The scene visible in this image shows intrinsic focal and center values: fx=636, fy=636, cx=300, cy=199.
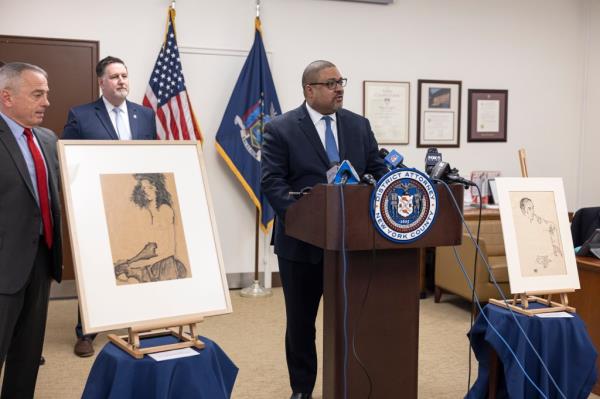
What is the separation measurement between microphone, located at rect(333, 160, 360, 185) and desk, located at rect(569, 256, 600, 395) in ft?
6.09

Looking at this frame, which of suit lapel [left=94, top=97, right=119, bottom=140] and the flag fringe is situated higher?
suit lapel [left=94, top=97, right=119, bottom=140]

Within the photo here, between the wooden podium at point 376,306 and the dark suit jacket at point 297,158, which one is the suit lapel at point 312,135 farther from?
the wooden podium at point 376,306

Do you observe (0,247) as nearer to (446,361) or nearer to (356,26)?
(446,361)

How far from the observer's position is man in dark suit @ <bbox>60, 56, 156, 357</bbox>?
392cm

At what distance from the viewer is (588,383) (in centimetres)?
288

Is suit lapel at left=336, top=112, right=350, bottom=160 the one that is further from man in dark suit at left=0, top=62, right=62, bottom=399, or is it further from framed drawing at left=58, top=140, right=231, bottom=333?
man in dark suit at left=0, top=62, right=62, bottom=399

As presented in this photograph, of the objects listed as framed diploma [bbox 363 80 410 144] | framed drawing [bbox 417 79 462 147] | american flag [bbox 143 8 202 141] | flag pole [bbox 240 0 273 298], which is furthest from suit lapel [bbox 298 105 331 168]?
framed drawing [bbox 417 79 462 147]

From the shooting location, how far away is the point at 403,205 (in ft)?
7.58

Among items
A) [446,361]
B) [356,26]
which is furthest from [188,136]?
[446,361]

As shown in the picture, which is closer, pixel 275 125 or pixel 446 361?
pixel 275 125

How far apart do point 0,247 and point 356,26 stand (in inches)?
174

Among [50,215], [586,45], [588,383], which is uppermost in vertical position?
[586,45]

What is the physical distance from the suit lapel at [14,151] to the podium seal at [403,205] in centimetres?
137

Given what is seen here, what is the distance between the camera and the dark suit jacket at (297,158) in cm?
291
